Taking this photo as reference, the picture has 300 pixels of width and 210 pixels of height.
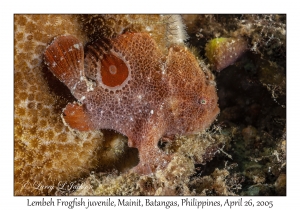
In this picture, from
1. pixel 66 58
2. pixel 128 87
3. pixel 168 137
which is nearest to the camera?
pixel 66 58

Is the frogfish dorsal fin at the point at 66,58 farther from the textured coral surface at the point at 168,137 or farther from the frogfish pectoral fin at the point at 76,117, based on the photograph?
the frogfish pectoral fin at the point at 76,117

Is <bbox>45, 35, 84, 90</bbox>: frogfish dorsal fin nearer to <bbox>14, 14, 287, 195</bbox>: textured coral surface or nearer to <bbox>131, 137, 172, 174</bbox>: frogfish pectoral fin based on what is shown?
<bbox>14, 14, 287, 195</bbox>: textured coral surface

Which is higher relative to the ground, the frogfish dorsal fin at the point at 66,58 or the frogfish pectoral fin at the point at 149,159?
the frogfish dorsal fin at the point at 66,58

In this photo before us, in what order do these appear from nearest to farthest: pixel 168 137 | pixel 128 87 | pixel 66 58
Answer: pixel 66 58
pixel 128 87
pixel 168 137

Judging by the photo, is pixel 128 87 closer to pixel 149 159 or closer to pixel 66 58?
pixel 66 58

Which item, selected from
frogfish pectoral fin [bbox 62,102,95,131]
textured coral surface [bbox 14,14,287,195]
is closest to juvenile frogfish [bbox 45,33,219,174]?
frogfish pectoral fin [bbox 62,102,95,131]

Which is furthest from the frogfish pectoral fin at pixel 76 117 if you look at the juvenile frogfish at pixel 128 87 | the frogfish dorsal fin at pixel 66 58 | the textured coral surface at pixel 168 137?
the frogfish dorsal fin at pixel 66 58

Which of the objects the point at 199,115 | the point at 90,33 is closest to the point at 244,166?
the point at 199,115

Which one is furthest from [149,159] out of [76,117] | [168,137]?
[76,117]
